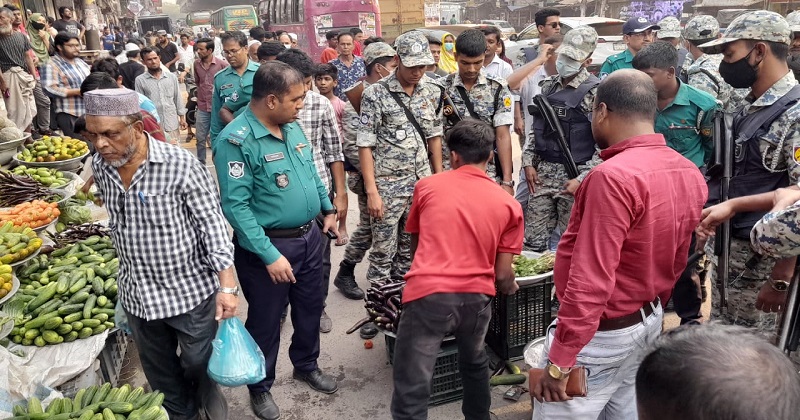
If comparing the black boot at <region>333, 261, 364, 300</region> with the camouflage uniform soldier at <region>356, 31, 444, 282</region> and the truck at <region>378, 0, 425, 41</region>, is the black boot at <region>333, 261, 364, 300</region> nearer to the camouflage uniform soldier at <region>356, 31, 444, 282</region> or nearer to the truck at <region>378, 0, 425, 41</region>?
the camouflage uniform soldier at <region>356, 31, 444, 282</region>

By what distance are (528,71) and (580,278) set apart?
14.5ft

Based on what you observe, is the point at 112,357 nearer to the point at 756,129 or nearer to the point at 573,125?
the point at 573,125

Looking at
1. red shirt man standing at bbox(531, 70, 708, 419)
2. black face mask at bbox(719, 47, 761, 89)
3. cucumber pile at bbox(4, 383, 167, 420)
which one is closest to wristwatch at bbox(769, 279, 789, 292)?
red shirt man standing at bbox(531, 70, 708, 419)

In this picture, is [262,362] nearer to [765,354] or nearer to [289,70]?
[289,70]

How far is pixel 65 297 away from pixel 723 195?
4280 millimetres

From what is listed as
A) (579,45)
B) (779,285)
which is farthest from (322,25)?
(779,285)

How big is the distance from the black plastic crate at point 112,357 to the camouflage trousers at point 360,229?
1.94m

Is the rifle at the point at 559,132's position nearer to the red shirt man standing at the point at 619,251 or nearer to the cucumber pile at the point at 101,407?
the red shirt man standing at the point at 619,251

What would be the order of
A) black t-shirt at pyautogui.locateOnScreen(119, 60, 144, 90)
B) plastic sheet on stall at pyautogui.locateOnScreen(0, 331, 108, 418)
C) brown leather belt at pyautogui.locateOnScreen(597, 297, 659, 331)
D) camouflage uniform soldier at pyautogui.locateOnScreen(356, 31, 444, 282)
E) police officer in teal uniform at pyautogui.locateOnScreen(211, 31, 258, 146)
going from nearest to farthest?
brown leather belt at pyautogui.locateOnScreen(597, 297, 659, 331)
plastic sheet on stall at pyautogui.locateOnScreen(0, 331, 108, 418)
camouflage uniform soldier at pyautogui.locateOnScreen(356, 31, 444, 282)
police officer in teal uniform at pyautogui.locateOnScreen(211, 31, 258, 146)
black t-shirt at pyautogui.locateOnScreen(119, 60, 144, 90)

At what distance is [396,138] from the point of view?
452cm

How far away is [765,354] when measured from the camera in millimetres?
1077

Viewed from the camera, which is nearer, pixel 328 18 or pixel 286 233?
pixel 286 233

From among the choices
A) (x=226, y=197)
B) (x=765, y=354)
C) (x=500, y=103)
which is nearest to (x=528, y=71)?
(x=500, y=103)

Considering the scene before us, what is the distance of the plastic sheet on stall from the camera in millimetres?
3111
